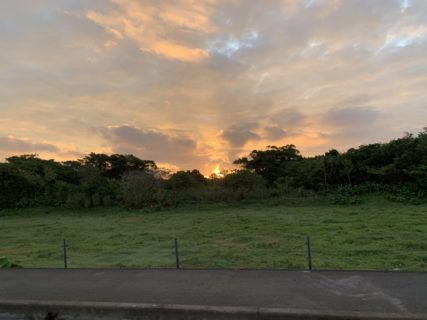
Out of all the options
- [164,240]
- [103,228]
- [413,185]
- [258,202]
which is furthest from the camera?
[258,202]

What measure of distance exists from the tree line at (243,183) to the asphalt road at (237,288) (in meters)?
16.4

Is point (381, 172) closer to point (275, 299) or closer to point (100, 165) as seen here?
point (275, 299)

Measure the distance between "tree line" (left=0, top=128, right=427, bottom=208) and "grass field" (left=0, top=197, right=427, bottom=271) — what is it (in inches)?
53.6

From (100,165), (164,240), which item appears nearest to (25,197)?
(100,165)

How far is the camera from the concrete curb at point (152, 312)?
4805mm

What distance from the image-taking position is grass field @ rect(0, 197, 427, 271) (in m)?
10.0

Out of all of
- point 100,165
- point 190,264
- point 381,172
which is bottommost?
point 190,264

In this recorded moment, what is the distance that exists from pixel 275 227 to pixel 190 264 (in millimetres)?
6759

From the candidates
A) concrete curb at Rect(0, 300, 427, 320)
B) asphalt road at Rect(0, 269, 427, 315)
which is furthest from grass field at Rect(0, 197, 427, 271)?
concrete curb at Rect(0, 300, 427, 320)

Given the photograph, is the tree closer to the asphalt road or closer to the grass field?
the grass field

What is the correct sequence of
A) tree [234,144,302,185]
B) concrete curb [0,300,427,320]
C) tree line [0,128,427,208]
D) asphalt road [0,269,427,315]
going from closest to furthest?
concrete curb [0,300,427,320]
asphalt road [0,269,427,315]
tree line [0,128,427,208]
tree [234,144,302,185]

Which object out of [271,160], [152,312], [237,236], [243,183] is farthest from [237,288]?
[271,160]

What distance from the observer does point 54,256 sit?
11898 millimetres

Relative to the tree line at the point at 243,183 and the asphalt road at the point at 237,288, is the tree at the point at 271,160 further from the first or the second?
the asphalt road at the point at 237,288
